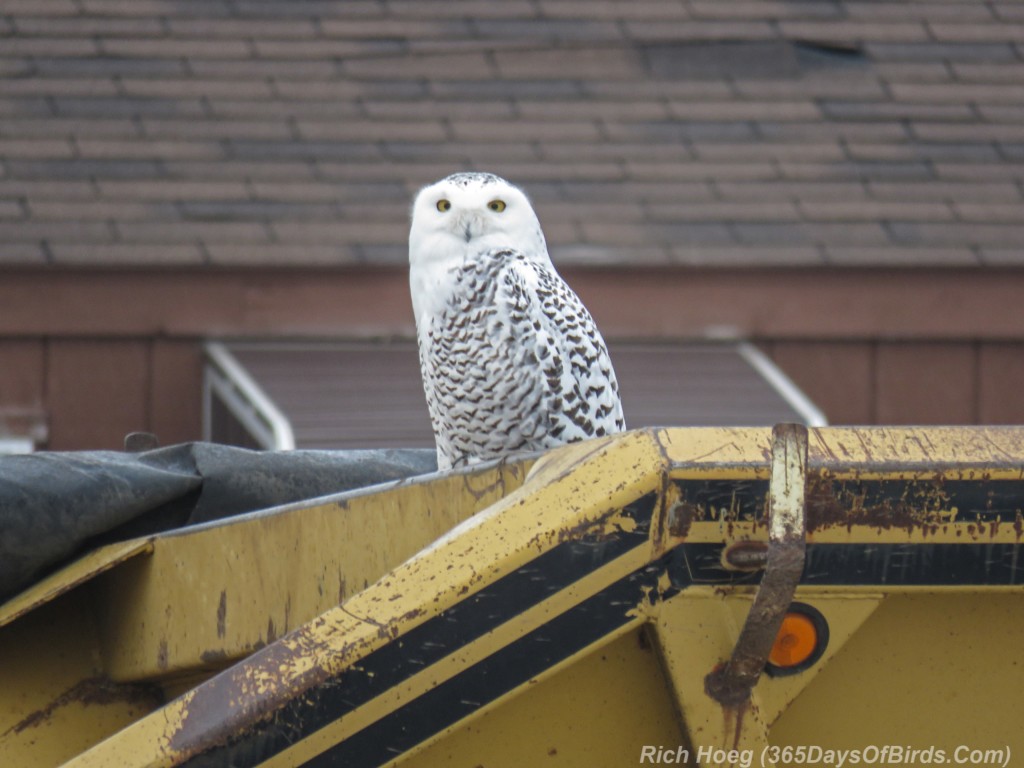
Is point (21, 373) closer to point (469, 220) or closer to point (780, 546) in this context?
point (469, 220)

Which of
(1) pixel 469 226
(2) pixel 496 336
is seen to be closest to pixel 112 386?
(1) pixel 469 226

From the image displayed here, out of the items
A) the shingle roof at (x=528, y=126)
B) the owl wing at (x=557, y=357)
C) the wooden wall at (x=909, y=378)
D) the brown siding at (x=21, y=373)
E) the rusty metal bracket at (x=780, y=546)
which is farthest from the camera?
the wooden wall at (x=909, y=378)

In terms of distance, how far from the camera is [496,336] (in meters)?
Result: 3.42

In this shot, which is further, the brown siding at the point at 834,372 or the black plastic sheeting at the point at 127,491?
the brown siding at the point at 834,372

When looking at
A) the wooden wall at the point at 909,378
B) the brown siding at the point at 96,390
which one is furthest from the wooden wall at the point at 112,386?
the wooden wall at the point at 909,378

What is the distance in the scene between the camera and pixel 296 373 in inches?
253

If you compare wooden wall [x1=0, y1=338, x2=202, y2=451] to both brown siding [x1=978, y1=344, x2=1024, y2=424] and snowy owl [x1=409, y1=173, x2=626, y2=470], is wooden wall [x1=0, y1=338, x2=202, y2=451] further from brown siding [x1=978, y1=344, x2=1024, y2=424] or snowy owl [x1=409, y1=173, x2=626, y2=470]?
brown siding [x1=978, y1=344, x2=1024, y2=424]

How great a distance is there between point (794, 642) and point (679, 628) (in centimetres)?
13

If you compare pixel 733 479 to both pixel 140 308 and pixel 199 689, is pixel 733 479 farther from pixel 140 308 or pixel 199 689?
pixel 140 308

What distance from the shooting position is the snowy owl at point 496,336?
11.2 feet

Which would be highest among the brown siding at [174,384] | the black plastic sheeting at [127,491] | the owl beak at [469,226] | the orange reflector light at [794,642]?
the owl beak at [469,226]

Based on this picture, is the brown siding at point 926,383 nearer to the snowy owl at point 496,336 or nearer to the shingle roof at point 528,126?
the shingle roof at point 528,126

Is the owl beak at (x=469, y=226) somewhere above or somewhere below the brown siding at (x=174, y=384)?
above

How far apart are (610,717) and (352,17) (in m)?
6.27
